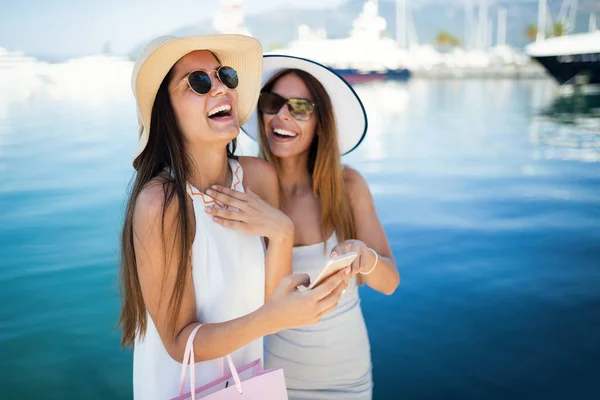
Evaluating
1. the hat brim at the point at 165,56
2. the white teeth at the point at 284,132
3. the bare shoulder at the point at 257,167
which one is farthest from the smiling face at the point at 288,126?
the hat brim at the point at 165,56

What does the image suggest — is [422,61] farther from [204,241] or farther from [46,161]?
[204,241]

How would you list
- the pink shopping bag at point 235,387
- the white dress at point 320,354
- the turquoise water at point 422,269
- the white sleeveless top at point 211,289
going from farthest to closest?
the turquoise water at point 422,269, the white dress at point 320,354, the white sleeveless top at point 211,289, the pink shopping bag at point 235,387

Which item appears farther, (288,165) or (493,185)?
(493,185)

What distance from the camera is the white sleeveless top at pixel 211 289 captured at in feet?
4.79

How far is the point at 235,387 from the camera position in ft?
4.44

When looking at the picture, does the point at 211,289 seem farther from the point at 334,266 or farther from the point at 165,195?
the point at 334,266

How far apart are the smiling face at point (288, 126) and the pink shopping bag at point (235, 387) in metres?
0.83

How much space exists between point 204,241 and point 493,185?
7.42 metres

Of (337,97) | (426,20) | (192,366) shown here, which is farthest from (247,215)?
(426,20)

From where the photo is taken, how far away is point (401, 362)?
12.3 ft

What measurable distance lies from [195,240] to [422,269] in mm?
3847

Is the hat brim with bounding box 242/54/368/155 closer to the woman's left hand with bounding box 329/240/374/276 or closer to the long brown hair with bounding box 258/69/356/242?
the long brown hair with bounding box 258/69/356/242

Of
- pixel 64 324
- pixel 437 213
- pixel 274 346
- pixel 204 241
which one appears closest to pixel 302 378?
pixel 274 346

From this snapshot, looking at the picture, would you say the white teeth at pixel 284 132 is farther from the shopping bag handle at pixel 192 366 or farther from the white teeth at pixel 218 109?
the shopping bag handle at pixel 192 366
